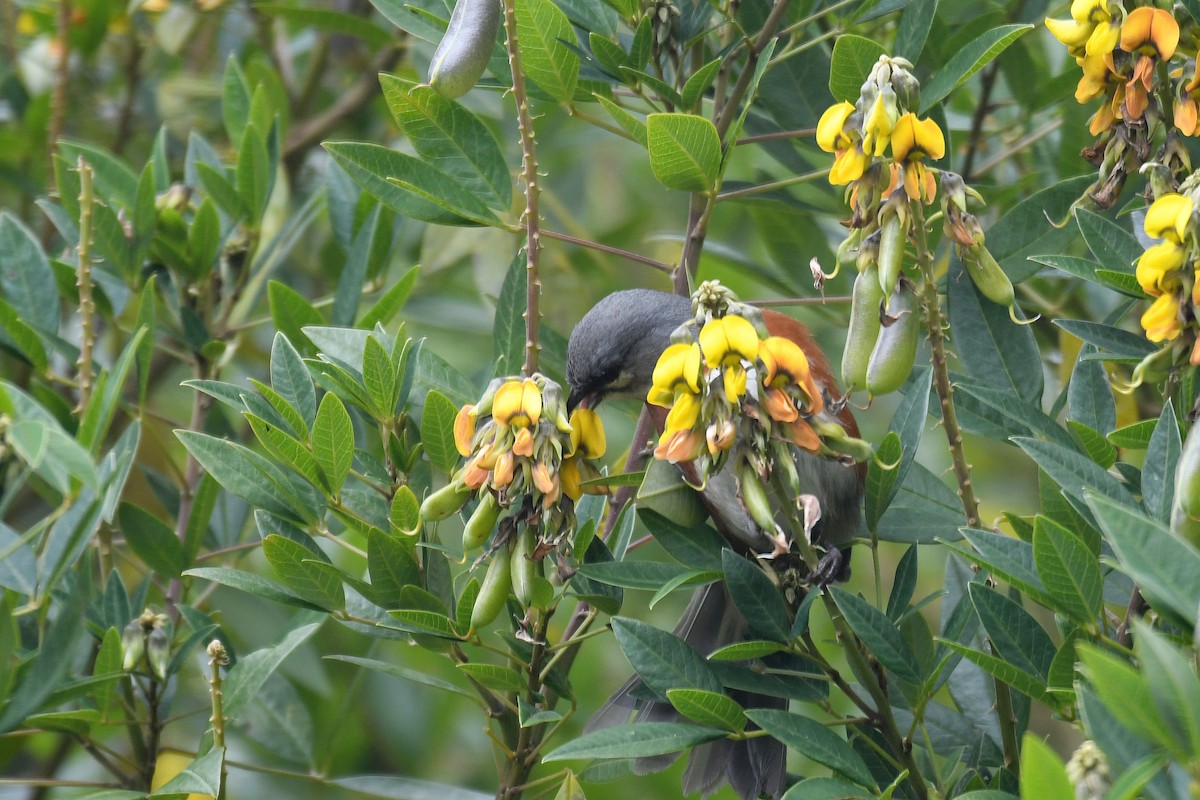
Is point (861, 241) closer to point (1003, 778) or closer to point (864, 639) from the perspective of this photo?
point (864, 639)

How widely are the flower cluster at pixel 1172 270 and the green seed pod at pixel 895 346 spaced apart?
337mm

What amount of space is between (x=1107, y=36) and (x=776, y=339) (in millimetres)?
785

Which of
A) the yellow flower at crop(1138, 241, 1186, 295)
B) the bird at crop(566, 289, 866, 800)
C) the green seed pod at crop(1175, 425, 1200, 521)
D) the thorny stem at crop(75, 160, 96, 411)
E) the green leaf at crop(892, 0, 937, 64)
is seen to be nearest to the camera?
the green seed pod at crop(1175, 425, 1200, 521)

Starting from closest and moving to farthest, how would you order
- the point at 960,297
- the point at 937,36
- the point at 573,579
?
the point at 573,579 < the point at 960,297 < the point at 937,36

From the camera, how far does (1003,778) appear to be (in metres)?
A: 2.10

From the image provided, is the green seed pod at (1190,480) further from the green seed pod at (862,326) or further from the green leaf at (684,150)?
the green leaf at (684,150)

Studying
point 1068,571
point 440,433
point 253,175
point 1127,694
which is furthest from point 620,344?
point 1127,694

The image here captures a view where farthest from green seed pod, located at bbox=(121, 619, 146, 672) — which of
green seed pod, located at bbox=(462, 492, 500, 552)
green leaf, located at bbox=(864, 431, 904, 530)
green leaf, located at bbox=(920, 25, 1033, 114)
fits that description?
green leaf, located at bbox=(920, 25, 1033, 114)

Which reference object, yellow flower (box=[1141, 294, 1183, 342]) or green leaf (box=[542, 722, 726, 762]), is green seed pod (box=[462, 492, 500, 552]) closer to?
green leaf (box=[542, 722, 726, 762])

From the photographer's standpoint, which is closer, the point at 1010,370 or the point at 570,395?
the point at 1010,370

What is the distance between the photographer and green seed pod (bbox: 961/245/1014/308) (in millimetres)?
2068

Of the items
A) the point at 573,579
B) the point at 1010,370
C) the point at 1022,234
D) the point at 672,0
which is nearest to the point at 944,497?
the point at 1010,370

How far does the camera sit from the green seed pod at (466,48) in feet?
7.21

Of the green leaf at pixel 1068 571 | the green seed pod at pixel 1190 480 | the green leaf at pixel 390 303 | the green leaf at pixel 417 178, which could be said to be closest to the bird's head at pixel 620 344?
the green leaf at pixel 390 303
